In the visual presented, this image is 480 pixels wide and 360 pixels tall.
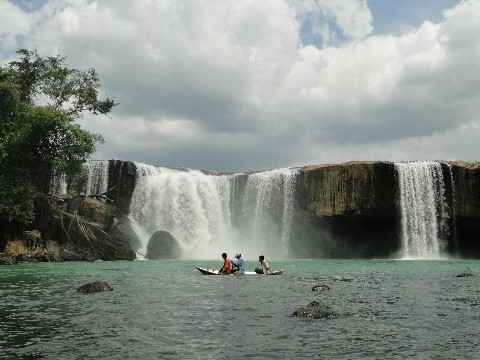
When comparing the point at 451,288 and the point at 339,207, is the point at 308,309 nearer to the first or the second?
the point at 451,288

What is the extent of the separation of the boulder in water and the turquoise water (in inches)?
943

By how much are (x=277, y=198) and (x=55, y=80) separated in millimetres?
23704

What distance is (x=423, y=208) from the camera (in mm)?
44031

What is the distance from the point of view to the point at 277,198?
1891 inches

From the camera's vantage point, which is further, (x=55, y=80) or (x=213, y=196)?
(x=213, y=196)

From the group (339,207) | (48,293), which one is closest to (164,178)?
(339,207)

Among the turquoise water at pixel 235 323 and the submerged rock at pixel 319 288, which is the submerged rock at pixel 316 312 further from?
the submerged rock at pixel 319 288

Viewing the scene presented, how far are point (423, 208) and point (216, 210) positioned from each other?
65.8ft

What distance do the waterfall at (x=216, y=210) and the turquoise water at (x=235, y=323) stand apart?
29.2 metres

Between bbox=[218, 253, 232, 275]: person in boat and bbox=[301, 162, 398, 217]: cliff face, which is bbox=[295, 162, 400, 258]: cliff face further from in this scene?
bbox=[218, 253, 232, 275]: person in boat

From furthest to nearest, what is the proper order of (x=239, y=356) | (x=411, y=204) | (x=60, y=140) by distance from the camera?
(x=411, y=204)
(x=60, y=140)
(x=239, y=356)

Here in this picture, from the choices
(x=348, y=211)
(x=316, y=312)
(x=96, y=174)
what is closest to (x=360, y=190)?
(x=348, y=211)

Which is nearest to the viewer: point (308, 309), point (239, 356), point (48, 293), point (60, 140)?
point (239, 356)

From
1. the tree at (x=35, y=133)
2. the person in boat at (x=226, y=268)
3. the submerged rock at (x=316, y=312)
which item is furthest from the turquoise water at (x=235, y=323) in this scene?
the tree at (x=35, y=133)
